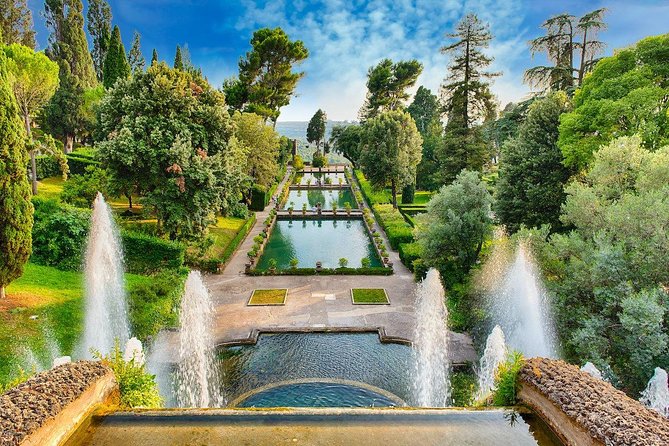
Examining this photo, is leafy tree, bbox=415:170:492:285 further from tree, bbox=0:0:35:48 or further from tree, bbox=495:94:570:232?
tree, bbox=0:0:35:48

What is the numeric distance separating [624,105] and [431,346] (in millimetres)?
10941

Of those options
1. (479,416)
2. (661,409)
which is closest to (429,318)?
(661,409)

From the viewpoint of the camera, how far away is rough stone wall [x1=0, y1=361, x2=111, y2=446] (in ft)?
15.7

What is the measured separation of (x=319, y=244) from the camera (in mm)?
25688

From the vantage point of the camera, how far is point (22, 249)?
39.0ft

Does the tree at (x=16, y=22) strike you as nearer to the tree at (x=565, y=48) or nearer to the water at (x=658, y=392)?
the tree at (x=565, y=48)

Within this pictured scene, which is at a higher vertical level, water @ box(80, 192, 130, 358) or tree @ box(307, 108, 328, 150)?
tree @ box(307, 108, 328, 150)

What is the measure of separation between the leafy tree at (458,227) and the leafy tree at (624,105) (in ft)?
14.0

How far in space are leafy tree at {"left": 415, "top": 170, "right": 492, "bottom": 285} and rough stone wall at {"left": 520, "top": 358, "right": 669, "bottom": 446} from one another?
921cm

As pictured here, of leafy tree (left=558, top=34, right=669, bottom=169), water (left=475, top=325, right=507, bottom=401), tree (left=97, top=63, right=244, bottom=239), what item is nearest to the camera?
water (left=475, top=325, right=507, bottom=401)

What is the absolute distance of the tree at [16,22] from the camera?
42281 millimetres

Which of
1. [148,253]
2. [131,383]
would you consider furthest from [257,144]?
[131,383]

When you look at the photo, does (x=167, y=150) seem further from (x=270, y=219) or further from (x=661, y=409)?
(x=661, y=409)

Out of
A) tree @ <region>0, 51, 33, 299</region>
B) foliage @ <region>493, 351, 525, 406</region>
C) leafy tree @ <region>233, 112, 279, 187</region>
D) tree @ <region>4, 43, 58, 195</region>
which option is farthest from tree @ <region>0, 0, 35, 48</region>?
foliage @ <region>493, 351, 525, 406</region>
